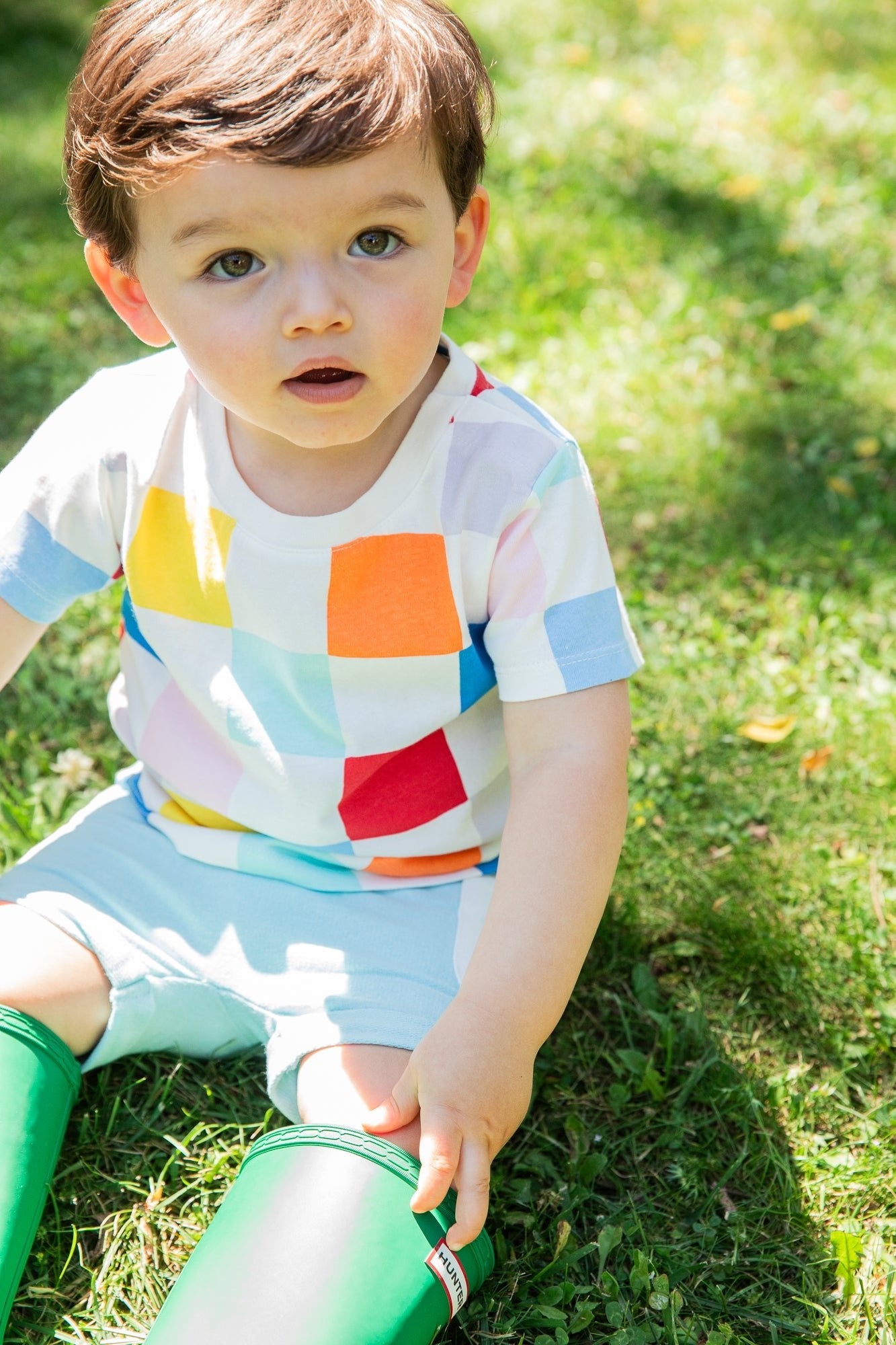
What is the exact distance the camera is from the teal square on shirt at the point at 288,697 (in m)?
1.66

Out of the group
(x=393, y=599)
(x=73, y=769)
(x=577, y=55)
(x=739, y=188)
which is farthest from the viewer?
(x=577, y=55)

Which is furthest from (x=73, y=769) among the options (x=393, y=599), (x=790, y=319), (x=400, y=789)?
(x=790, y=319)

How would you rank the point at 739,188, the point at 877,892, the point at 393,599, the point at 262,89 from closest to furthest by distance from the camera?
the point at 262,89, the point at 393,599, the point at 877,892, the point at 739,188

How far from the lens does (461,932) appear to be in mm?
1695

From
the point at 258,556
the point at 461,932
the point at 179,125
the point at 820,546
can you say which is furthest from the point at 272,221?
the point at 820,546

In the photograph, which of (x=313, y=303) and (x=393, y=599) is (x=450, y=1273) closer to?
(x=393, y=599)

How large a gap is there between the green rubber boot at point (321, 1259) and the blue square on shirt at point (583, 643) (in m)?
0.55

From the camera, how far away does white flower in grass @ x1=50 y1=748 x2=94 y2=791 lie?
2156 mm

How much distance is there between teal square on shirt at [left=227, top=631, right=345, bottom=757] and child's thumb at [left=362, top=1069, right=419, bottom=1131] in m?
0.44

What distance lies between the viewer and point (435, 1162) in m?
1.33

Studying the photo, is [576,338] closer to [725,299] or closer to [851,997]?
[725,299]

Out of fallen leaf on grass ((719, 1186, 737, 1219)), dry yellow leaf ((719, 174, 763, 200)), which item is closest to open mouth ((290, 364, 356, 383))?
fallen leaf on grass ((719, 1186, 737, 1219))

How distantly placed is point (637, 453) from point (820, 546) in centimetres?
46

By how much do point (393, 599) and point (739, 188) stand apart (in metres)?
2.75
